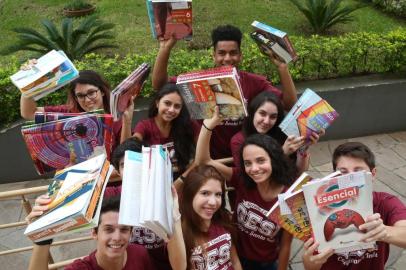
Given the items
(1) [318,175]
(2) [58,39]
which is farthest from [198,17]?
(1) [318,175]

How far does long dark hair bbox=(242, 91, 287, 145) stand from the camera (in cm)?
277

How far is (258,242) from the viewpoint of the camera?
99.1 inches

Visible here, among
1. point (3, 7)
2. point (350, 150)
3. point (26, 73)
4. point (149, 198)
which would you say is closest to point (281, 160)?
point (350, 150)

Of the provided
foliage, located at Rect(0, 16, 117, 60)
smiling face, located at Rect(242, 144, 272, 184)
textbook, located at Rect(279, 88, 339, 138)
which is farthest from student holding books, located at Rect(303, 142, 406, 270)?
foliage, located at Rect(0, 16, 117, 60)

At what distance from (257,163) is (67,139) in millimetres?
1137

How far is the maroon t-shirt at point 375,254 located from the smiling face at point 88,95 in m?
1.85

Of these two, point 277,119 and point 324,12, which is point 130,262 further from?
point 324,12

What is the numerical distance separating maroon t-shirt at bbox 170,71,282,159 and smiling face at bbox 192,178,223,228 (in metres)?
0.93

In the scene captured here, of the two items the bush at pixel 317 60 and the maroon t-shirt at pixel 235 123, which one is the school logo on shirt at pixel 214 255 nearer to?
the maroon t-shirt at pixel 235 123

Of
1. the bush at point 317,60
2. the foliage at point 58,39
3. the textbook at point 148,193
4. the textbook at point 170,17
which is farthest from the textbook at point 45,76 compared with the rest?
the foliage at point 58,39

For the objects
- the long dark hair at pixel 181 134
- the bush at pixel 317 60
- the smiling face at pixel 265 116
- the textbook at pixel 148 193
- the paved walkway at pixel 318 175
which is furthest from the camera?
the bush at pixel 317 60

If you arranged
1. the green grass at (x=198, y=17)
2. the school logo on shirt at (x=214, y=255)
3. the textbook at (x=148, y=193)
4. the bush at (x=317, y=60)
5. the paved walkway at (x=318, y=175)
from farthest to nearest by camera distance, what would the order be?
the green grass at (x=198, y=17) → the bush at (x=317, y=60) → the paved walkway at (x=318, y=175) → the school logo on shirt at (x=214, y=255) → the textbook at (x=148, y=193)

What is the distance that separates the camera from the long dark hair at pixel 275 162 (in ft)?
7.95

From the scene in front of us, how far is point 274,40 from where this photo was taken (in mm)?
3006
